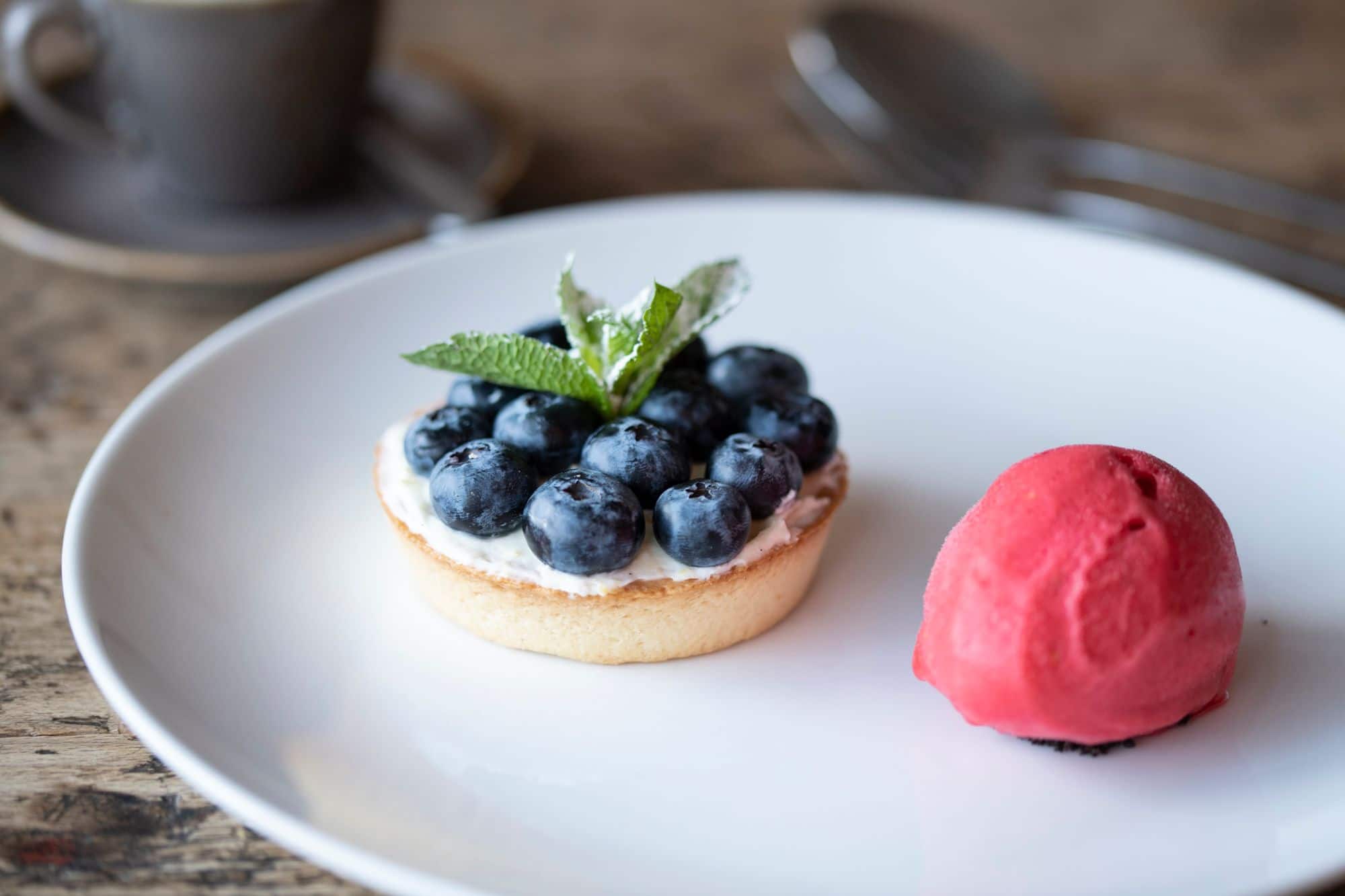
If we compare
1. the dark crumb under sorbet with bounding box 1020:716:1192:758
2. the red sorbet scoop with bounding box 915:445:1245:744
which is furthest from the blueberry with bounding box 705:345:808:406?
the dark crumb under sorbet with bounding box 1020:716:1192:758

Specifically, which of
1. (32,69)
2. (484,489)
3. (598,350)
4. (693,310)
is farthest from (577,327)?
(32,69)

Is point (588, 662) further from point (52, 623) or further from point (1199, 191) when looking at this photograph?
point (1199, 191)

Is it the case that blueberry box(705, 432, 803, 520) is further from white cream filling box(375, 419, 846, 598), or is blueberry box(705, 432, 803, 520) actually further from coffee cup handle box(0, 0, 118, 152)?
coffee cup handle box(0, 0, 118, 152)

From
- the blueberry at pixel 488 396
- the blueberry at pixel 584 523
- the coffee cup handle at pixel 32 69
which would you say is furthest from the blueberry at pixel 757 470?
the coffee cup handle at pixel 32 69

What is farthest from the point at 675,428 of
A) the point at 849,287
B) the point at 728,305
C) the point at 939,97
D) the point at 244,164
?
the point at 939,97

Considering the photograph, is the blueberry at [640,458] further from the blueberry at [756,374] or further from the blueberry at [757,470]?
the blueberry at [756,374]

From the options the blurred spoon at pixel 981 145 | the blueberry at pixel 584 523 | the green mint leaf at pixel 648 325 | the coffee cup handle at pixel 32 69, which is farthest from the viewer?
the blurred spoon at pixel 981 145

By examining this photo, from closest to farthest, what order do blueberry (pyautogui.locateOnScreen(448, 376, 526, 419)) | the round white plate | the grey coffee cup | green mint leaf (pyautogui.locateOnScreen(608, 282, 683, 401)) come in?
the round white plate, green mint leaf (pyautogui.locateOnScreen(608, 282, 683, 401)), blueberry (pyautogui.locateOnScreen(448, 376, 526, 419)), the grey coffee cup
